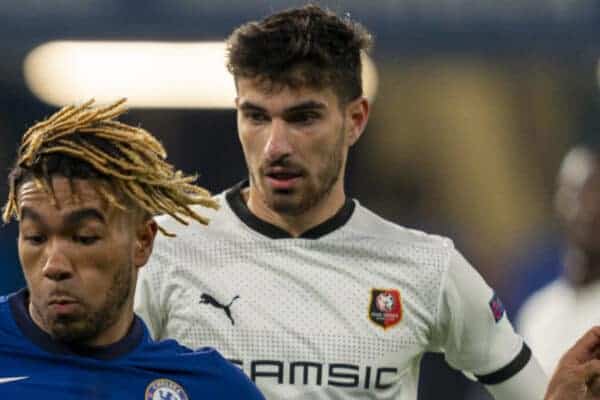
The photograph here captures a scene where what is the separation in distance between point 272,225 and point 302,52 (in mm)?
482

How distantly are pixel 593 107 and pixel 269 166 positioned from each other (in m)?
4.88

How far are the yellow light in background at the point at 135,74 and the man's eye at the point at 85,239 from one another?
542cm

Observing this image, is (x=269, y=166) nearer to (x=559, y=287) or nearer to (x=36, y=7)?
(x=559, y=287)

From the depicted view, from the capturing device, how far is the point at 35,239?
3.02 m

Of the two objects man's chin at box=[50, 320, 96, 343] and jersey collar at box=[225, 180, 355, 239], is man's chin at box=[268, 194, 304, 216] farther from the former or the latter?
man's chin at box=[50, 320, 96, 343]

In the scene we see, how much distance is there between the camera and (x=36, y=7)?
865cm

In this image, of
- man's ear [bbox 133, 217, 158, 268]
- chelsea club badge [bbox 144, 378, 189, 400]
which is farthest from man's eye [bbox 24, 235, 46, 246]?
chelsea club badge [bbox 144, 378, 189, 400]

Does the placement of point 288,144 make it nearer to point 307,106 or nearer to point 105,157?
point 307,106

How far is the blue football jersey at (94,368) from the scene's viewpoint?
304cm

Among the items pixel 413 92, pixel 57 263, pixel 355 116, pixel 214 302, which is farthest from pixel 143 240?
pixel 413 92

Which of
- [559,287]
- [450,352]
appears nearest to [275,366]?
[450,352]

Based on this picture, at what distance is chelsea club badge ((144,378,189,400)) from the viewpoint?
3141mm

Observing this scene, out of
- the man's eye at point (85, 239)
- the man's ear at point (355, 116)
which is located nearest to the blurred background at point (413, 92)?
the man's ear at point (355, 116)

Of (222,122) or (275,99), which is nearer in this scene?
(275,99)
